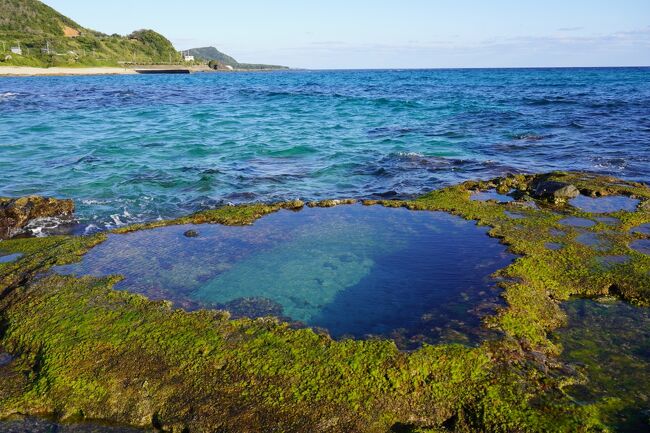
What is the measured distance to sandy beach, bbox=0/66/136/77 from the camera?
80.8 meters

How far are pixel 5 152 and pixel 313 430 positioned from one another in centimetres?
1831

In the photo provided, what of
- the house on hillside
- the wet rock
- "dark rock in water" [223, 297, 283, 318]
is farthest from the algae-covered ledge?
the house on hillside

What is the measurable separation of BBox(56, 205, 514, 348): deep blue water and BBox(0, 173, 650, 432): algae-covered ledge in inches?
16.4

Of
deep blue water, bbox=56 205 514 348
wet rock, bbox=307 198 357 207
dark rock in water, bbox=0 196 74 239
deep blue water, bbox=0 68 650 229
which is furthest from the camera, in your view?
deep blue water, bbox=0 68 650 229

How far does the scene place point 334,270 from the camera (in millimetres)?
7219

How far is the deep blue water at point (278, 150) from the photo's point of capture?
12.9 metres

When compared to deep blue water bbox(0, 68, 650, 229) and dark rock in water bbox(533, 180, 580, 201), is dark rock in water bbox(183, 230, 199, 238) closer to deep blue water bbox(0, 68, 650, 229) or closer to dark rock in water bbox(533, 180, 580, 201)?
deep blue water bbox(0, 68, 650, 229)

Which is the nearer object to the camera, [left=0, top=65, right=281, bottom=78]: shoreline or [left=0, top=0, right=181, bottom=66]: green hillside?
[left=0, top=65, right=281, bottom=78]: shoreline

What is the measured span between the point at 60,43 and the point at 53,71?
31.5m

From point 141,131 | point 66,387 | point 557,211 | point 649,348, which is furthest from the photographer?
point 141,131

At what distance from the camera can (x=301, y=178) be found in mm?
14422

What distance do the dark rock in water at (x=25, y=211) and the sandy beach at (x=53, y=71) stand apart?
87.0m

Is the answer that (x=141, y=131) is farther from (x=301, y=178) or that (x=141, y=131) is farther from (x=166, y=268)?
(x=166, y=268)

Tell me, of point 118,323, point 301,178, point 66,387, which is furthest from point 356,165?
point 66,387
